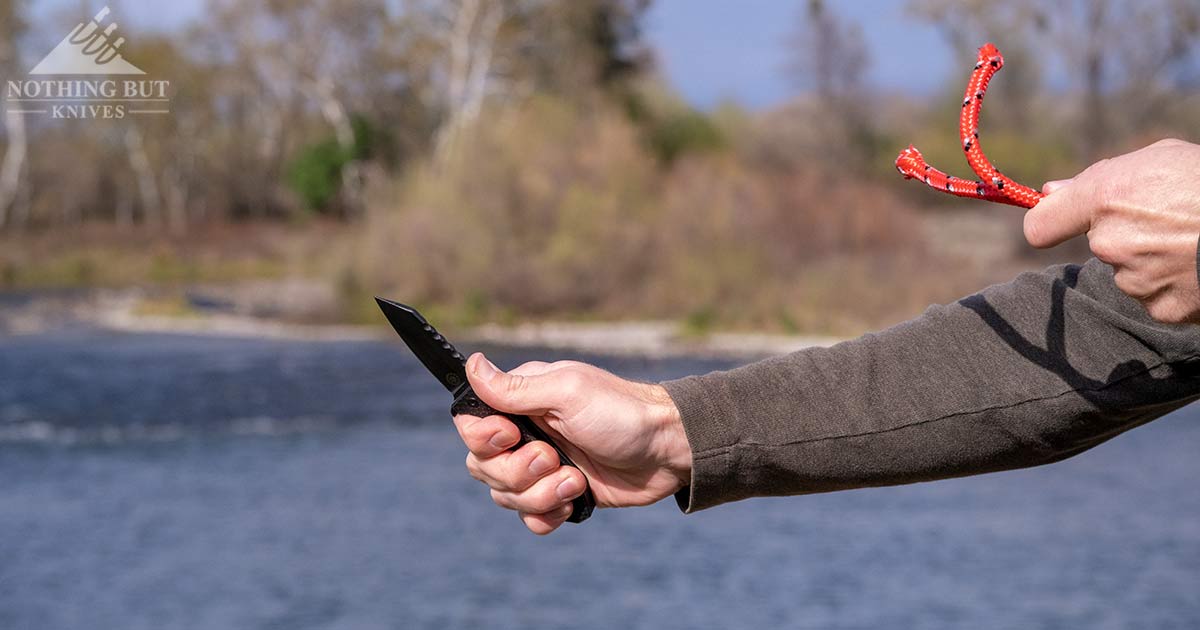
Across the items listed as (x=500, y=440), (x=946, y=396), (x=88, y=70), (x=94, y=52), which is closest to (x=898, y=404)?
(x=946, y=396)

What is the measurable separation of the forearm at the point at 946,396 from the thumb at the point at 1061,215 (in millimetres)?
350

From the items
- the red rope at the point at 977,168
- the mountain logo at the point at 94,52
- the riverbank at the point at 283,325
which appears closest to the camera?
the red rope at the point at 977,168

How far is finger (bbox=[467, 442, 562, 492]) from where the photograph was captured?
172 cm

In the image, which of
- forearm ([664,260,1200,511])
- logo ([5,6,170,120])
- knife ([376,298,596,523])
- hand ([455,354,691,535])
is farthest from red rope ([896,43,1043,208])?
logo ([5,6,170,120])

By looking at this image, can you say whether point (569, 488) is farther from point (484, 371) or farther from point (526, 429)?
point (484, 371)

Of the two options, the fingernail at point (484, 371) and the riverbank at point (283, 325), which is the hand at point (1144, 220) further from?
the riverbank at point (283, 325)

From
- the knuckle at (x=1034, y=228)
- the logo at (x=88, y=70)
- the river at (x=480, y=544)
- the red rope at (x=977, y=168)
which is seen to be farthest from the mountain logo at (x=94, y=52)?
the knuckle at (x=1034, y=228)

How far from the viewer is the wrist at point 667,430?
1752 millimetres

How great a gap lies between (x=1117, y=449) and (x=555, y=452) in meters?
16.8

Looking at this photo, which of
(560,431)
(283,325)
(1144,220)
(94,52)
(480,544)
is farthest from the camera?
(283,325)

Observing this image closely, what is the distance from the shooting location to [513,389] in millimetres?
1687

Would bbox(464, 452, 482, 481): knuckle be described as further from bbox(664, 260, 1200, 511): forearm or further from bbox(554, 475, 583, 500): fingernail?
bbox(664, 260, 1200, 511): forearm

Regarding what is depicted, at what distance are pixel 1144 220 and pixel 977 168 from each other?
0.66 ft

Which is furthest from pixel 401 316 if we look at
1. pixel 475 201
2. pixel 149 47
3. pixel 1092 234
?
pixel 149 47
